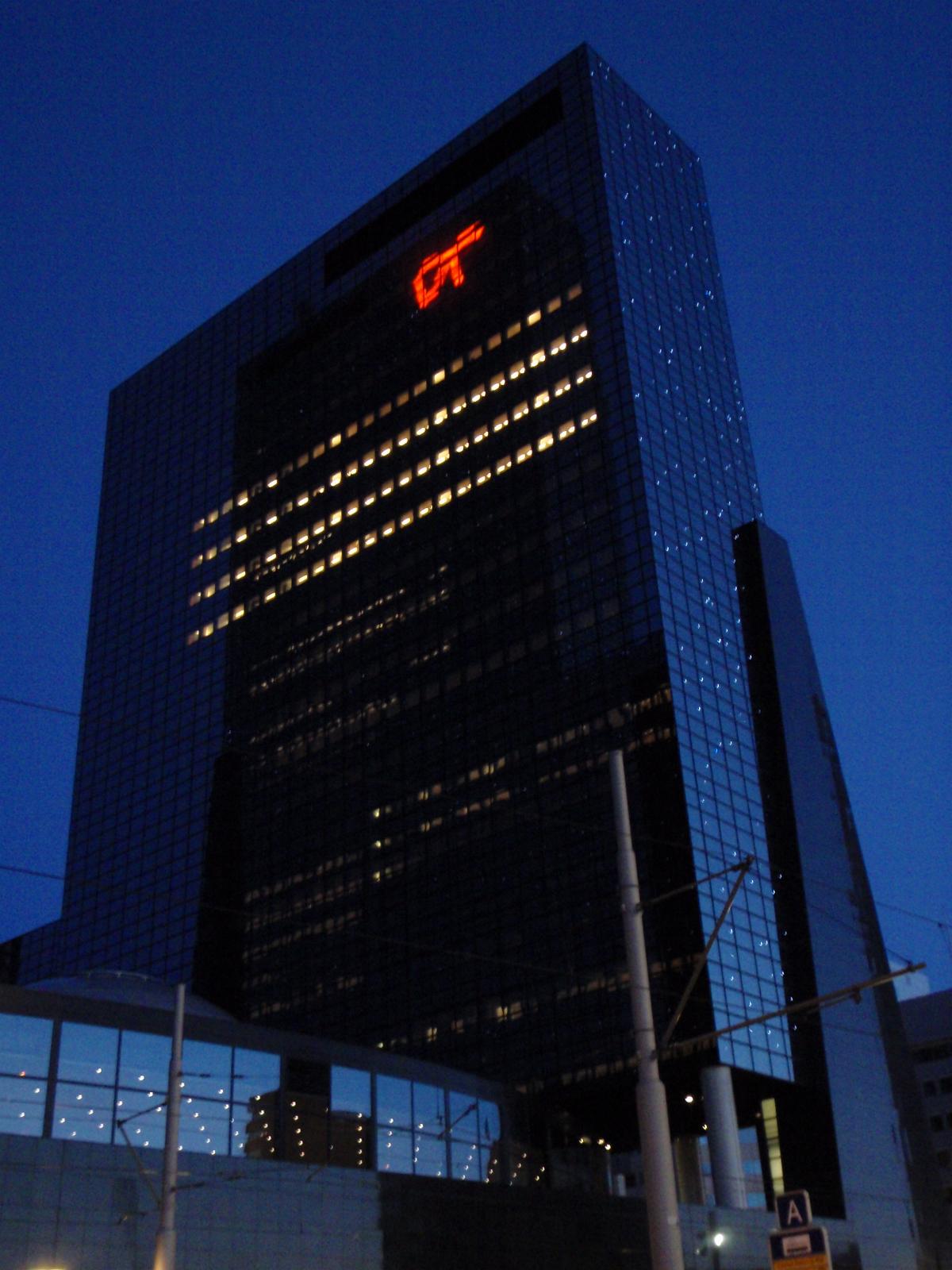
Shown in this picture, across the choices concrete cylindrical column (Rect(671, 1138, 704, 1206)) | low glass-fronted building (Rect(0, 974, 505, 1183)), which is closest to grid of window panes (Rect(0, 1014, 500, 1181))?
low glass-fronted building (Rect(0, 974, 505, 1183))

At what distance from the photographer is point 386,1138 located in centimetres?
5772

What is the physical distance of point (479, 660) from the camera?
351ft

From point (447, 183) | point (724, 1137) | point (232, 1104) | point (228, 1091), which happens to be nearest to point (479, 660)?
point (724, 1137)

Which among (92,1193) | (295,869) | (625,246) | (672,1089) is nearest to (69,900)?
(295,869)

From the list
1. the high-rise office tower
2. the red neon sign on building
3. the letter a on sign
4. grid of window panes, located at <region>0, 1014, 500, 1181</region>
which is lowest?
the letter a on sign

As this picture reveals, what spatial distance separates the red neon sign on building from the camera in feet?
405

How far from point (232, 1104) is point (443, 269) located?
295ft

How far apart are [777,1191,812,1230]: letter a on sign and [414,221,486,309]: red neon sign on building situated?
110 meters

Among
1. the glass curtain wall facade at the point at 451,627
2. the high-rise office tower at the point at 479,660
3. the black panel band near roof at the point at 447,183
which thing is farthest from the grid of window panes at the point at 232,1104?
the black panel band near roof at the point at 447,183

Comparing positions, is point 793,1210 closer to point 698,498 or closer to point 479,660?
point 698,498

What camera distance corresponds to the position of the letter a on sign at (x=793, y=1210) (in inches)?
779

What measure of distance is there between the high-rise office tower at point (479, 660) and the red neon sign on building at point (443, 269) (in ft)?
1.59

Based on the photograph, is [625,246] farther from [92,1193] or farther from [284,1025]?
[92,1193]

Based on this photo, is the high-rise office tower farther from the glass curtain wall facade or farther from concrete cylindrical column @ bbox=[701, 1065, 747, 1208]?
concrete cylindrical column @ bbox=[701, 1065, 747, 1208]
